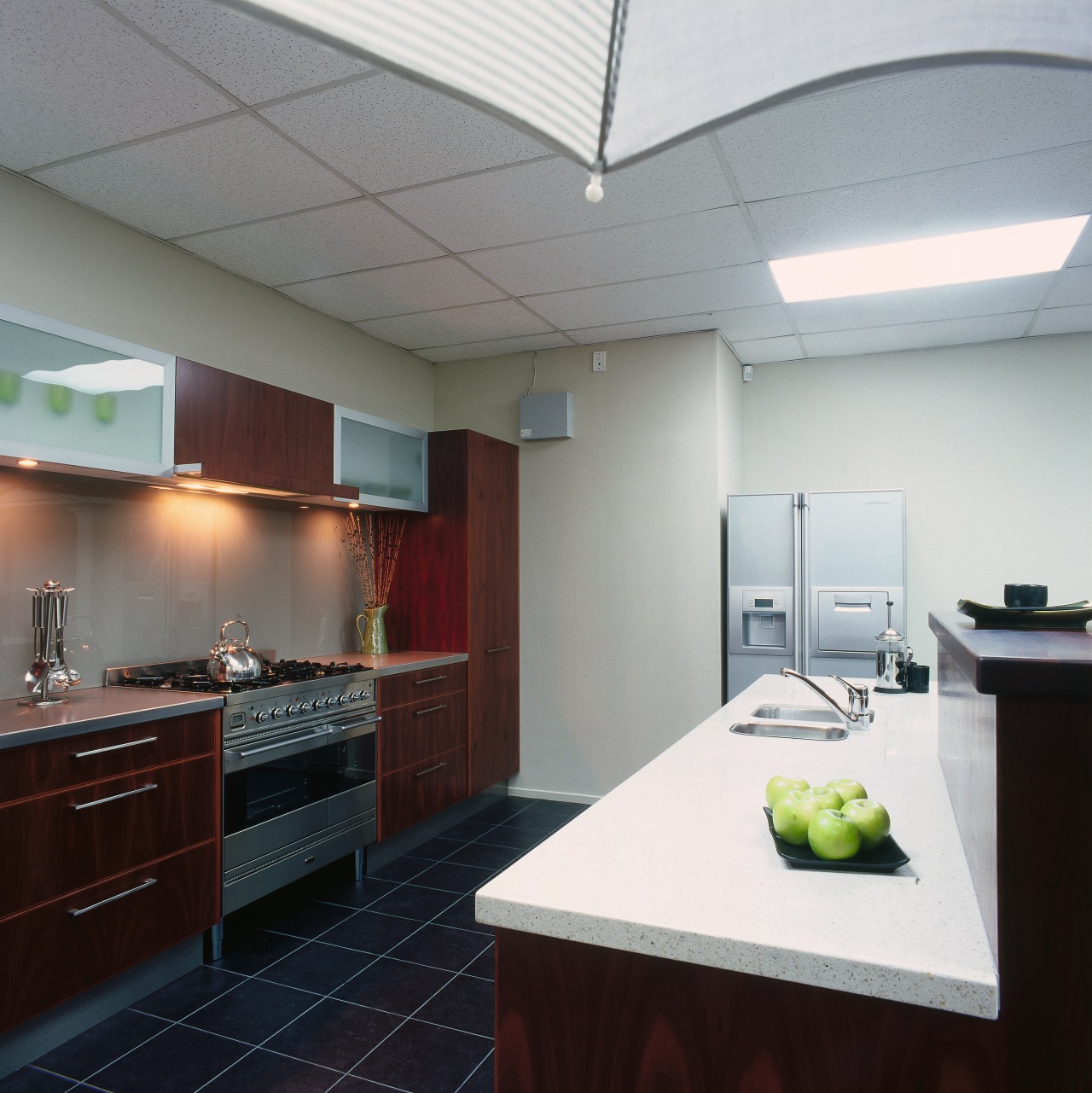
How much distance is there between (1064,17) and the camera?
1.29 ft

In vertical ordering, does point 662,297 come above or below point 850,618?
above

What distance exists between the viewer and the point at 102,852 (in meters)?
2.29

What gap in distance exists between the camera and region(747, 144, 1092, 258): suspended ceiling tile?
8.51ft

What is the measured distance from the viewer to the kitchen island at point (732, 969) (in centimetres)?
95

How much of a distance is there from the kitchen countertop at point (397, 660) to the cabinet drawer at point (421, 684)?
2 cm

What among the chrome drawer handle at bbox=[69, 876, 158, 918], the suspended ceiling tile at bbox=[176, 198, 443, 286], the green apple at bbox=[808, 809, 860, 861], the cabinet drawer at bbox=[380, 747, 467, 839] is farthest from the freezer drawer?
the chrome drawer handle at bbox=[69, 876, 158, 918]

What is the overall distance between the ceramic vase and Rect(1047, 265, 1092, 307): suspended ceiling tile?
3491 mm

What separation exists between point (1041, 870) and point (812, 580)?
3.40m

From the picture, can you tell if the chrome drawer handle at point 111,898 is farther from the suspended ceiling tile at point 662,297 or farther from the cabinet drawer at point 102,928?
the suspended ceiling tile at point 662,297

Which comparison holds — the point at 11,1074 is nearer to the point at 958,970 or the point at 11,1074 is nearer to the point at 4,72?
the point at 958,970

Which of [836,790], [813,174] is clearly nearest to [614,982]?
[836,790]

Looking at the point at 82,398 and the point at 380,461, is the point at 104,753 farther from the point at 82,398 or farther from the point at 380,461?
the point at 380,461

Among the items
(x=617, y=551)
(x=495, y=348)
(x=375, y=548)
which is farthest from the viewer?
(x=495, y=348)

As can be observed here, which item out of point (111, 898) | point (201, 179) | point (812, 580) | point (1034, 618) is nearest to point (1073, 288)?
point (812, 580)
